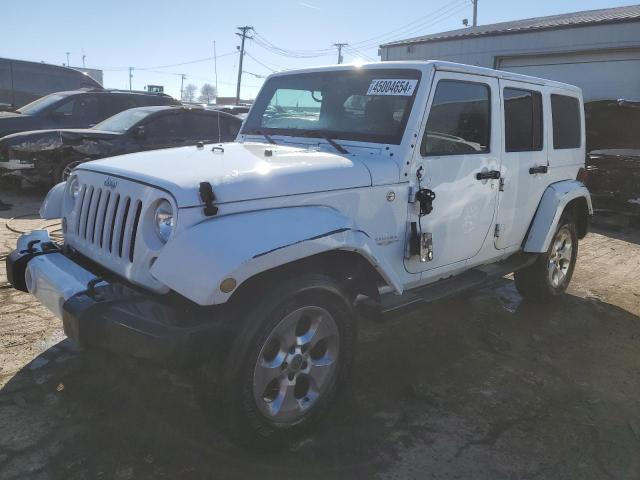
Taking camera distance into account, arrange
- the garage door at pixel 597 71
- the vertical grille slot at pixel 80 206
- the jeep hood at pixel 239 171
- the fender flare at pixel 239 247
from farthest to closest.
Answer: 1. the garage door at pixel 597 71
2. the vertical grille slot at pixel 80 206
3. the jeep hood at pixel 239 171
4. the fender flare at pixel 239 247

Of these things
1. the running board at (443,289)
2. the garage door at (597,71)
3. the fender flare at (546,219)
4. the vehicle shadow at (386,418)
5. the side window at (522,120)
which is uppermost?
the garage door at (597,71)

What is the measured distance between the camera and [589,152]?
32.6ft

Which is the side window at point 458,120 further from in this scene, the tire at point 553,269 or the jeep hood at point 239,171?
the tire at point 553,269

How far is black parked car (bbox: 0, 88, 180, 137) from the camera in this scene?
9.41m

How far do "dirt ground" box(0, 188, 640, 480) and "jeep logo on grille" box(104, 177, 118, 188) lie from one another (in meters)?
1.09

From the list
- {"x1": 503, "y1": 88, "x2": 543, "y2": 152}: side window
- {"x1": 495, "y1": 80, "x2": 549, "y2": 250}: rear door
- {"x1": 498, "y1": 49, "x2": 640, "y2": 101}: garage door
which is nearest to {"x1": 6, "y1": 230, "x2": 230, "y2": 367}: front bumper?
{"x1": 495, "y1": 80, "x2": 549, "y2": 250}: rear door

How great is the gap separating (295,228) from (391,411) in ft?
4.27

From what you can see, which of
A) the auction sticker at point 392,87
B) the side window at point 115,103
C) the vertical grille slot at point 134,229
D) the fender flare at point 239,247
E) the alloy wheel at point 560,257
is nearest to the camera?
the fender flare at point 239,247

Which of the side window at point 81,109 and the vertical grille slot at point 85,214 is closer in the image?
the vertical grille slot at point 85,214

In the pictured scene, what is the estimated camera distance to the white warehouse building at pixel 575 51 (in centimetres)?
1446

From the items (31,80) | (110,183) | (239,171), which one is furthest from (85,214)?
(31,80)

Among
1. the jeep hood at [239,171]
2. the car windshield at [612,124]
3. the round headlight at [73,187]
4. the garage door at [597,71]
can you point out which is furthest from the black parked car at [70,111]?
the garage door at [597,71]

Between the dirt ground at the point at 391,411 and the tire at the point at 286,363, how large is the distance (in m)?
0.18

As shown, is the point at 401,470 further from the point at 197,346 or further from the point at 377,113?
the point at 377,113
